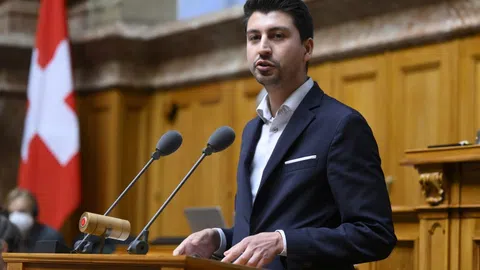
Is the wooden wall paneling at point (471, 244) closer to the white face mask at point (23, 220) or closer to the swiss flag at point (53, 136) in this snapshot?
the white face mask at point (23, 220)

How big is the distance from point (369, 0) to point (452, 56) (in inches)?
29.3

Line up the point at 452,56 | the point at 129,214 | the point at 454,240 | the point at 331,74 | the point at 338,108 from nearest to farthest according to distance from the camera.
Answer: the point at 338,108, the point at 454,240, the point at 452,56, the point at 331,74, the point at 129,214

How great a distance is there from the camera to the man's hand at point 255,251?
257 centimetres

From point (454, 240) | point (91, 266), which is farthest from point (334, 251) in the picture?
point (454, 240)

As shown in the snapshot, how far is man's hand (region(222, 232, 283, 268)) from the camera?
101 inches

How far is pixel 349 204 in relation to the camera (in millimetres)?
2727

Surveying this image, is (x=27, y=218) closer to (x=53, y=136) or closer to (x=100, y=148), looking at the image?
(x=53, y=136)

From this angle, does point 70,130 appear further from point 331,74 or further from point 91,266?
point 91,266

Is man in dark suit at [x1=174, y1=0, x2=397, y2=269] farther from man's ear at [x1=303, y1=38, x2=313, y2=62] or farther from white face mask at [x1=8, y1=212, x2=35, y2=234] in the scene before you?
white face mask at [x1=8, y1=212, x2=35, y2=234]

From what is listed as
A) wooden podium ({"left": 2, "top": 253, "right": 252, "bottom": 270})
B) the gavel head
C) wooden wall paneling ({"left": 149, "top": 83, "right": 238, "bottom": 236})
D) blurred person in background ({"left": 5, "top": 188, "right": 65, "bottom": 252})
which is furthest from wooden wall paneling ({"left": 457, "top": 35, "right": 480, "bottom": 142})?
wooden podium ({"left": 2, "top": 253, "right": 252, "bottom": 270})

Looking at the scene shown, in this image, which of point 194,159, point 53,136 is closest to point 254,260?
point 194,159

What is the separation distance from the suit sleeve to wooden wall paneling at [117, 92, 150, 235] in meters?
5.85

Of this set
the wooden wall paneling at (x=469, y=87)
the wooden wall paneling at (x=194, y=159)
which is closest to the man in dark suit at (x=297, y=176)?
the wooden wall paneling at (x=469, y=87)

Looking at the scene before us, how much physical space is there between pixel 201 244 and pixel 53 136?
5.73 m
